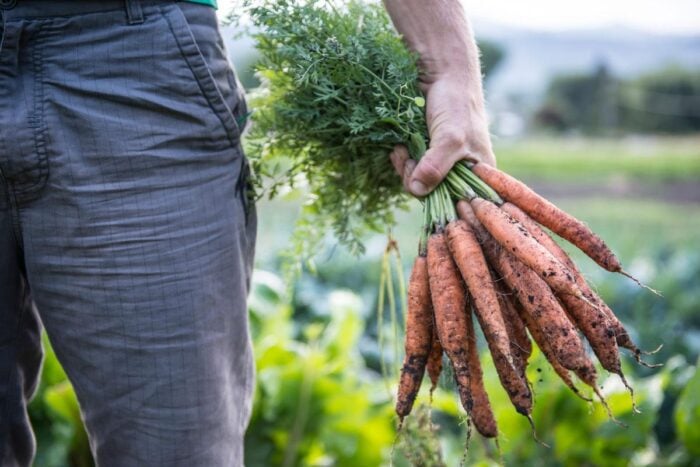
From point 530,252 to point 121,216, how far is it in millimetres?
887

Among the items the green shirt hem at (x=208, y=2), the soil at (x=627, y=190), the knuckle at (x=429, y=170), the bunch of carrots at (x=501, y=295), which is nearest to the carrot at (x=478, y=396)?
the bunch of carrots at (x=501, y=295)

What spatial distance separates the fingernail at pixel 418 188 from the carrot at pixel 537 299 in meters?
0.10

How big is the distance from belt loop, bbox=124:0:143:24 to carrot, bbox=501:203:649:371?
0.92 meters

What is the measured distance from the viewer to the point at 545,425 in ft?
10.8

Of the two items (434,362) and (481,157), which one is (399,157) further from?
(434,362)

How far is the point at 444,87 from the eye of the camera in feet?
5.79

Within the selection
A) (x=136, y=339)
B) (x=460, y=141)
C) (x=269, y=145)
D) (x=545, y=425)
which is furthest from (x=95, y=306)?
(x=545, y=425)

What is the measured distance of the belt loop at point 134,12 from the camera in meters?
1.52

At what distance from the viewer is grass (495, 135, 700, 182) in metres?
17.2

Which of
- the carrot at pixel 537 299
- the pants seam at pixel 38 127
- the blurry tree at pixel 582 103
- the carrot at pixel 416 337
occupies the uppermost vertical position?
the pants seam at pixel 38 127

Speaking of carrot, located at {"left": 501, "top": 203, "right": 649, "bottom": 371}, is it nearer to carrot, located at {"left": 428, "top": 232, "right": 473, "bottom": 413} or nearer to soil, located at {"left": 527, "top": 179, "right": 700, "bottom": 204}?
carrot, located at {"left": 428, "top": 232, "right": 473, "bottom": 413}

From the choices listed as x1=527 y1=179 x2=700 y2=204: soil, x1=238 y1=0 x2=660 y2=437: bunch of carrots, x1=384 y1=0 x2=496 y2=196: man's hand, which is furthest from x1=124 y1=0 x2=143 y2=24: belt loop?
x1=527 y1=179 x2=700 y2=204: soil

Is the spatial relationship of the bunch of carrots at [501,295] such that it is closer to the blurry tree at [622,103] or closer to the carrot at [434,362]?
the carrot at [434,362]

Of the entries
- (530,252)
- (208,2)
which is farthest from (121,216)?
(530,252)
